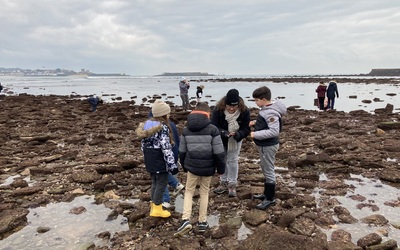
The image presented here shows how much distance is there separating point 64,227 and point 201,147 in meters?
3.46

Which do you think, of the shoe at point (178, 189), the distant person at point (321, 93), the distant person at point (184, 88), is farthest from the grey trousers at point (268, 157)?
the distant person at point (321, 93)

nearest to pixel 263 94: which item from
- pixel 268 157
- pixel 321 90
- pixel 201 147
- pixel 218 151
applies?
pixel 268 157

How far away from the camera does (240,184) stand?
8.97m

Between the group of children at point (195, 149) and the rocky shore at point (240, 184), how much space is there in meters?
0.54

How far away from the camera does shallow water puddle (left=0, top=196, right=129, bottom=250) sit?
593 centimetres

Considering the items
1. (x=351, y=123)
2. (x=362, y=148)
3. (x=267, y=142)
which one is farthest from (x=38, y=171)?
(x=351, y=123)

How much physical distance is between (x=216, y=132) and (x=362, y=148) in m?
9.03

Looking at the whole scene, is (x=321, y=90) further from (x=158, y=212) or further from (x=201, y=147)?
(x=201, y=147)

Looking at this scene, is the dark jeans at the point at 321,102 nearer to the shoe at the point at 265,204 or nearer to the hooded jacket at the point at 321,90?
the hooded jacket at the point at 321,90

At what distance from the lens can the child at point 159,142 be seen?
6.12 metres

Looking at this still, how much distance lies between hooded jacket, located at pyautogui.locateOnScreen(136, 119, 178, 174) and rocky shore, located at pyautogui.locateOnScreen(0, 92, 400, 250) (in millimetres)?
1236

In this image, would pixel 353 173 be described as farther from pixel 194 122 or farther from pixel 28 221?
pixel 28 221

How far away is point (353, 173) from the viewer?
988cm

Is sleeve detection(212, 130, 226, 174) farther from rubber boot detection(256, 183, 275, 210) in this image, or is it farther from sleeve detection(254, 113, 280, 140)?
rubber boot detection(256, 183, 275, 210)
